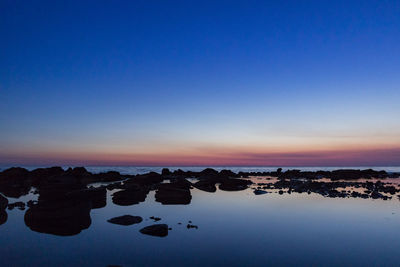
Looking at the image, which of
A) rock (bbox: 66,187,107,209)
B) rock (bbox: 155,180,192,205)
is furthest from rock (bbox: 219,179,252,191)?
rock (bbox: 66,187,107,209)

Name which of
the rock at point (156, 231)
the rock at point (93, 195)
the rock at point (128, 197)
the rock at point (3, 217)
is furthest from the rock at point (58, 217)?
the rock at point (128, 197)

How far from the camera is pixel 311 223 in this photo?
1595 cm

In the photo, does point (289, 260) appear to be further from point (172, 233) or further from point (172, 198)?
point (172, 198)

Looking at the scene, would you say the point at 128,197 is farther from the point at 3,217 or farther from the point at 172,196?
the point at 3,217

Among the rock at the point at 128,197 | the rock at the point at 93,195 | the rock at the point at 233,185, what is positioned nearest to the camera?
the rock at the point at 93,195

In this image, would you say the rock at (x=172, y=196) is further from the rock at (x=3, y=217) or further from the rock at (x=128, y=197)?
the rock at (x=3, y=217)

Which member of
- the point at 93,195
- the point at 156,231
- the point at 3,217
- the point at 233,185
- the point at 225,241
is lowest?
the point at 3,217

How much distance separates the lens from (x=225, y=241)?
1216 cm

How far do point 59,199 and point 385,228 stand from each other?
20314 mm

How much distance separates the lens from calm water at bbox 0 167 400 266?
9.97 m

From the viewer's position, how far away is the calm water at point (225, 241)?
9.97 meters

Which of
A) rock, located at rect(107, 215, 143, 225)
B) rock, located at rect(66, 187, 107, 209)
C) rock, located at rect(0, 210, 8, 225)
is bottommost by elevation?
rock, located at rect(0, 210, 8, 225)

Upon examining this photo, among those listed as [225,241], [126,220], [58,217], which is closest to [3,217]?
[58,217]

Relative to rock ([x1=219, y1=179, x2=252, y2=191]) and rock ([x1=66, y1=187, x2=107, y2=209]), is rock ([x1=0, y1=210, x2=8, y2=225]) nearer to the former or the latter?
rock ([x1=66, y1=187, x2=107, y2=209])
